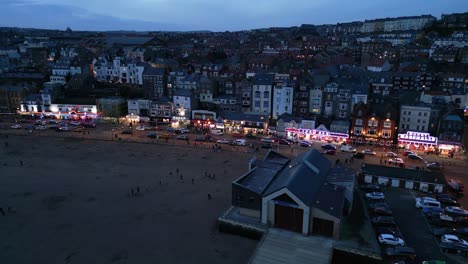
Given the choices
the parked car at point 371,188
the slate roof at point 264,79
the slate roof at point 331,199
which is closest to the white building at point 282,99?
the slate roof at point 264,79

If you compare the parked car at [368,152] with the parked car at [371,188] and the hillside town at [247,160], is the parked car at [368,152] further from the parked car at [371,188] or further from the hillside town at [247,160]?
the parked car at [371,188]

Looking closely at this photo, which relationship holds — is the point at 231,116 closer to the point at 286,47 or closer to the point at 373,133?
the point at 373,133

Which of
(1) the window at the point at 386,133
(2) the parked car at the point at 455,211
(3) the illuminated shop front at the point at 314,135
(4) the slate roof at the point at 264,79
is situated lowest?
(2) the parked car at the point at 455,211

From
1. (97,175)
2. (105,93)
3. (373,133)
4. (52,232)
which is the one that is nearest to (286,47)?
(105,93)

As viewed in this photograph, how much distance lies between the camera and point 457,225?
85.2 feet

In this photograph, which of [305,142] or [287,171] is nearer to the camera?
[287,171]

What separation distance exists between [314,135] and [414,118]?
1406 centimetres

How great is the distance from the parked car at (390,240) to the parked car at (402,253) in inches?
31.8

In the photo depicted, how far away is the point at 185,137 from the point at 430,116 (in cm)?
3513

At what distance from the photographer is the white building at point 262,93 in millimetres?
54188

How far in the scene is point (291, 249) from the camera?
2214 centimetres

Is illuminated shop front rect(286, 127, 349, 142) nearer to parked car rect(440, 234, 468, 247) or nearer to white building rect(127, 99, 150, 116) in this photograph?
parked car rect(440, 234, 468, 247)

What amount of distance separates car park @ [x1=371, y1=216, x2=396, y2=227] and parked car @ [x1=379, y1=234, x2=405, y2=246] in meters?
1.88

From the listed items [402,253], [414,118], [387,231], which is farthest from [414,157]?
[402,253]
